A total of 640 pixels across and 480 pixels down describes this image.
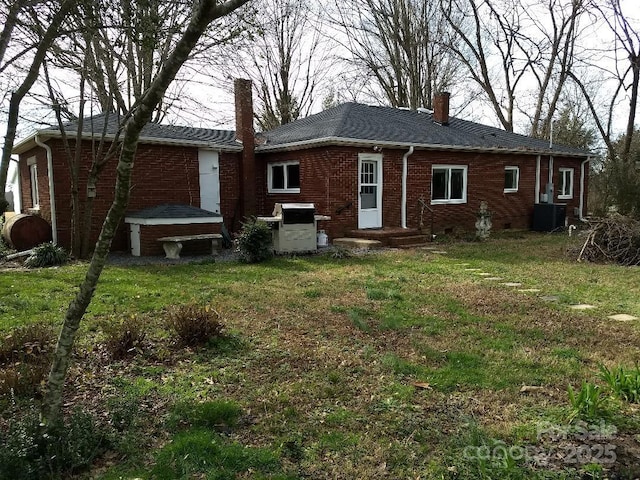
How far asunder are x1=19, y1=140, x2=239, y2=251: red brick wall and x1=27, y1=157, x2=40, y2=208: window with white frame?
266 millimetres

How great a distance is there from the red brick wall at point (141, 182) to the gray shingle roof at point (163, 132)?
0.29 m

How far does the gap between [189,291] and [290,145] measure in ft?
23.1

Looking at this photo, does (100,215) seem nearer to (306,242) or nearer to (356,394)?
(306,242)

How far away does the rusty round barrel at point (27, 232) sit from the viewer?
10641 millimetres

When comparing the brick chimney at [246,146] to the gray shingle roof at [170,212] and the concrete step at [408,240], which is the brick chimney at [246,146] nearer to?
the gray shingle roof at [170,212]

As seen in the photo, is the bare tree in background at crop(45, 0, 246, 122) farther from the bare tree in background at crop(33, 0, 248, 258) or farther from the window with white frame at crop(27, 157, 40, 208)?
the window with white frame at crop(27, 157, 40, 208)

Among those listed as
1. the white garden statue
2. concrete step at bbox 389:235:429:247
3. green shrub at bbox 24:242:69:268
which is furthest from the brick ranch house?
the white garden statue

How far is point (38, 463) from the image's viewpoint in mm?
2461

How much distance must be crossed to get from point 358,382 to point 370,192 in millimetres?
9852

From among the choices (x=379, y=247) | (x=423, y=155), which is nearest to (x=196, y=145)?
(x=379, y=247)

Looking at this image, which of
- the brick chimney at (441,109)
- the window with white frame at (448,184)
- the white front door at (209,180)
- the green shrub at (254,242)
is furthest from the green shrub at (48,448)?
the brick chimney at (441,109)

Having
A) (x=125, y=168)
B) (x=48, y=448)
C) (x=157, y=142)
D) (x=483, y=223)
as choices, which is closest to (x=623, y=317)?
(x=125, y=168)

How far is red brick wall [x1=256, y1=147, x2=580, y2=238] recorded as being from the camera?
12.4 meters

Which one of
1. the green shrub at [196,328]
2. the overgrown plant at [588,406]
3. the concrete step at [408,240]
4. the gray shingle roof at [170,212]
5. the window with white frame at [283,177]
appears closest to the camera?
the overgrown plant at [588,406]
